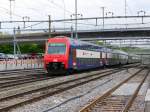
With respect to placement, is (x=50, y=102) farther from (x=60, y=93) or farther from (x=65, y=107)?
(x=60, y=93)

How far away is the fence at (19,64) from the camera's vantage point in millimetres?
50103

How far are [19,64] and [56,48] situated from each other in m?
17.7

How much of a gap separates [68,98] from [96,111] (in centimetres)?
433

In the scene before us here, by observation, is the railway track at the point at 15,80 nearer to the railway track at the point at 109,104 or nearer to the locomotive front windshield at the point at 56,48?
the locomotive front windshield at the point at 56,48

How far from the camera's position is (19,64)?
5434 cm

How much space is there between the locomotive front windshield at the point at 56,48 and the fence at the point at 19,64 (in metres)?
12.9

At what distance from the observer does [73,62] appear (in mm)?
37500

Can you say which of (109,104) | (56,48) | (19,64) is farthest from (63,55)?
(109,104)

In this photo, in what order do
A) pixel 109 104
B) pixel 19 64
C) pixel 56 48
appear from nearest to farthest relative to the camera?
pixel 109 104 < pixel 56 48 < pixel 19 64

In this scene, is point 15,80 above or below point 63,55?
below

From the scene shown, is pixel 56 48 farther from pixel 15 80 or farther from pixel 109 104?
pixel 109 104

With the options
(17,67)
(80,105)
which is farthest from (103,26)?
(80,105)

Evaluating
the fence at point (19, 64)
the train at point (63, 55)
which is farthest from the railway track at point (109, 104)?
the fence at point (19, 64)

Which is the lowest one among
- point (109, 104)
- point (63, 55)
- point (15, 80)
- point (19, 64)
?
point (109, 104)
